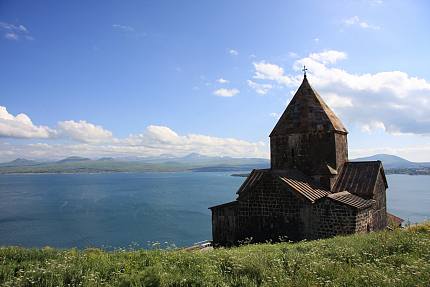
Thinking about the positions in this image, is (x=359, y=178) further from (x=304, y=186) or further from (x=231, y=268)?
(x=231, y=268)

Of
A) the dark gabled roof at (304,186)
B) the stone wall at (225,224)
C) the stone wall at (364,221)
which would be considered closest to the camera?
the stone wall at (364,221)

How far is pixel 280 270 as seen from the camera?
6703 millimetres

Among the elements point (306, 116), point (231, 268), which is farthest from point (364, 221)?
point (231, 268)

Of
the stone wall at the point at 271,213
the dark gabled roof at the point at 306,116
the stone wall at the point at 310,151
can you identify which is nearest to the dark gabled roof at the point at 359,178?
the stone wall at the point at 310,151

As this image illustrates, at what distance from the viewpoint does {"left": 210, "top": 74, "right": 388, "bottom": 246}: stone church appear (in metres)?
13.9

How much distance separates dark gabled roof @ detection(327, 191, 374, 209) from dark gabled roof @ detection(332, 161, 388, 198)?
675 millimetres

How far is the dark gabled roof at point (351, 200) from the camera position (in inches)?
533

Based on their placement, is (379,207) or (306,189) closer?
(306,189)

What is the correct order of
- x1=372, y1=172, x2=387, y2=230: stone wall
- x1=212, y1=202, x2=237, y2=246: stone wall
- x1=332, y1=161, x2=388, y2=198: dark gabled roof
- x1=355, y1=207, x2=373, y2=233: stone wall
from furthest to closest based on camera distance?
x1=212, y1=202, x2=237, y2=246: stone wall, x1=332, y1=161, x2=388, y2=198: dark gabled roof, x1=372, y1=172, x2=387, y2=230: stone wall, x1=355, y1=207, x2=373, y2=233: stone wall

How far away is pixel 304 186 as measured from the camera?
49.1 ft

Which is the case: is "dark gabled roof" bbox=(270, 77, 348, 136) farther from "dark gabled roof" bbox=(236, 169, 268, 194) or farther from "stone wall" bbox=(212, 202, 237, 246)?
"stone wall" bbox=(212, 202, 237, 246)

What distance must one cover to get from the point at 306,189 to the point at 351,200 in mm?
1896

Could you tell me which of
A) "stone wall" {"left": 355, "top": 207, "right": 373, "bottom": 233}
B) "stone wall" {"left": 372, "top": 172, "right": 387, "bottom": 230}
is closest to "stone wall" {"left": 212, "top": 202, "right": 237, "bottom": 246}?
"stone wall" {"left": 355, "top": 207, "right": 373, "bottom": 233}

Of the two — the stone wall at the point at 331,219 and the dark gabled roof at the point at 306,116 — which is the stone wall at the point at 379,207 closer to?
the stone wall at the point at 331,219
